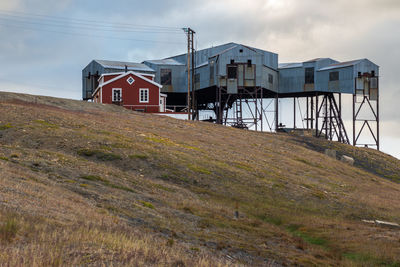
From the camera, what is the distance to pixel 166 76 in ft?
280

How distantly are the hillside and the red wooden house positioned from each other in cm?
1377

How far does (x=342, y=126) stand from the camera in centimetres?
8200

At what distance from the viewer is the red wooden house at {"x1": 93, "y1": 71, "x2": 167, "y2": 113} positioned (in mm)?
69625

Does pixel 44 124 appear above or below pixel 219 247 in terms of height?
above

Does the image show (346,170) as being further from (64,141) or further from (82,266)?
(82,266)

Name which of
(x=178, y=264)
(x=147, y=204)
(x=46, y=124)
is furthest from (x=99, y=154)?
(x=178, y=264)

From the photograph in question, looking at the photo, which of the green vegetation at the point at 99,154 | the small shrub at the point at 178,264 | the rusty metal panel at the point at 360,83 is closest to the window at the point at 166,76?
the rusty metal panel at the point at 360,83

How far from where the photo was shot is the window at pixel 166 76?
8506cm

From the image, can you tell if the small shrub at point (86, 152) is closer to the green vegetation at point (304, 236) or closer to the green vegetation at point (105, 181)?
the green vegetation at point (105, 181)

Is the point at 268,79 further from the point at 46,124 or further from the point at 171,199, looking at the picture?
the point at 171,199

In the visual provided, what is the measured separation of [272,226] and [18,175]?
12098 mm

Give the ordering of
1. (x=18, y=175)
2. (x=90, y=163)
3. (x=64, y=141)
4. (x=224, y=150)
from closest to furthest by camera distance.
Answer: (x=18, y=175), (x=90, y=163), (x=64, y=141), (x=224, y=150)

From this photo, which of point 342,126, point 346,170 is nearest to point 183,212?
point 346,170

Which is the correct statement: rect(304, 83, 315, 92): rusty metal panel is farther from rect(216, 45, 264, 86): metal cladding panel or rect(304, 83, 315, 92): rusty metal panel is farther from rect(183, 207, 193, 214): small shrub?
rect(183, 207, 193, 214): small shrub
